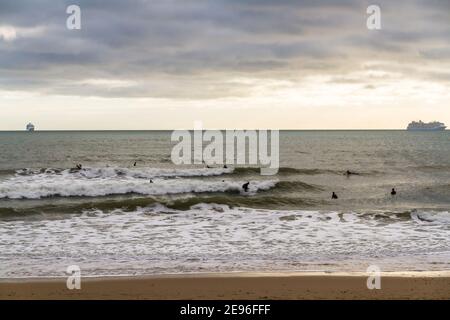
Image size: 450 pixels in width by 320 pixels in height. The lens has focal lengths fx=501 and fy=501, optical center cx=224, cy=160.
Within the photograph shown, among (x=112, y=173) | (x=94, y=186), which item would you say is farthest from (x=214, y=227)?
(x=112, y=173)

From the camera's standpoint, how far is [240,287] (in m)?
11.3

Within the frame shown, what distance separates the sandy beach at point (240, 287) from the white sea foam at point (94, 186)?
18.4 meters

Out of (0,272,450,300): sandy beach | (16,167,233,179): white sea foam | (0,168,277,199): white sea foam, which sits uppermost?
(16,167,233,179): white sea foam

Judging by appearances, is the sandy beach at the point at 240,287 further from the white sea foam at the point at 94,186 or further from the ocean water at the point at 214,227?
the white sea foam at the point at 94,186

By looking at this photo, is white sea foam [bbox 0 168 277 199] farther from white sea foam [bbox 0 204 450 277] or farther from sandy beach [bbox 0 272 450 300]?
sandy beach [bbox 0 272 450 300]

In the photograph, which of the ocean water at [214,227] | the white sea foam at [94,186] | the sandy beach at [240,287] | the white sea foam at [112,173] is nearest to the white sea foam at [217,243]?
the ocean water at [214,227]

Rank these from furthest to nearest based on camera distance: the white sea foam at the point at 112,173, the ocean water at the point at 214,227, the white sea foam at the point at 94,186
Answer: the white sea foam at the point at 112,173, the white sea foam at the point at 94,186, the ocean water at the point at 214,227

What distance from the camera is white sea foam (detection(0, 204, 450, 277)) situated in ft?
44.4

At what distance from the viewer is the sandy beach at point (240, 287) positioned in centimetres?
1061

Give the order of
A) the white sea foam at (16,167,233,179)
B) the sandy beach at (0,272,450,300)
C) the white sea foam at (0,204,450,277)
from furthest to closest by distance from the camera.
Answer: the white sea foam at (16,167,233,179), the white sea foam at (0,204,450,277), the sandy beach at (0,272,450,300)

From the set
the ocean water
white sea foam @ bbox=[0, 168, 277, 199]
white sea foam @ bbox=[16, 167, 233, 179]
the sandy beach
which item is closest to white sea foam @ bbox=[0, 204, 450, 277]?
the ocean water

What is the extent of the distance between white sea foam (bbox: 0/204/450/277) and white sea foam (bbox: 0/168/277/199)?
8.06m
